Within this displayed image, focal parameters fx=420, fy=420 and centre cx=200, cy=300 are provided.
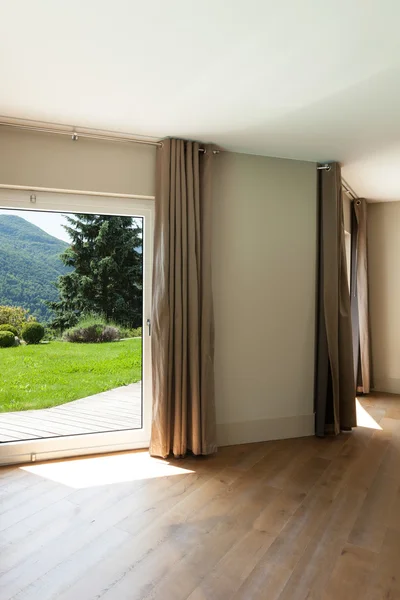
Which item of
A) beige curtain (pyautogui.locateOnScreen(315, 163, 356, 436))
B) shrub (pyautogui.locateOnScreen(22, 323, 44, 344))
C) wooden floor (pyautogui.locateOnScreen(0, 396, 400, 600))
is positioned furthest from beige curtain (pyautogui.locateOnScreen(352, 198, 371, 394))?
shrub (pyautogui.locateOnScreen(22, 323, 44, 344))

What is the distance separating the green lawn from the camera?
121 inches

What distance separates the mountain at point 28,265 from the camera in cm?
305

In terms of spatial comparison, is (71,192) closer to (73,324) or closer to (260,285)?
(73,324)

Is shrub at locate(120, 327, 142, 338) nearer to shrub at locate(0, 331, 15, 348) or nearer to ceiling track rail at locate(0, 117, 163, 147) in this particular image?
shrub at locate(0, 331, 15, 348)

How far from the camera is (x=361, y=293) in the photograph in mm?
5129

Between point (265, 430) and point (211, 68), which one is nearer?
point (211, 68)

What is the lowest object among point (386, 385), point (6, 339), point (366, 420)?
point (366, 420)

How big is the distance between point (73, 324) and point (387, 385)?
4091 mm

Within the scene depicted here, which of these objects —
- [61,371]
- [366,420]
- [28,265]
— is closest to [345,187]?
[366,420]

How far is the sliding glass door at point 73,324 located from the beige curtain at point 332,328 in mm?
1546

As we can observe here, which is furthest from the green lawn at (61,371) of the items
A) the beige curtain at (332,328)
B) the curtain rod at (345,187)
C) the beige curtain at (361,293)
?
the beige curtain at (361,293)

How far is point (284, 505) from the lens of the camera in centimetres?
246

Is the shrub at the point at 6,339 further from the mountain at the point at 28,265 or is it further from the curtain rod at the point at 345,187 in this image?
the curtain rod at the point at 345,187

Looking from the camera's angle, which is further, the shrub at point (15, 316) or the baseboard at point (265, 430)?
the baseboard at point (265, 430)
